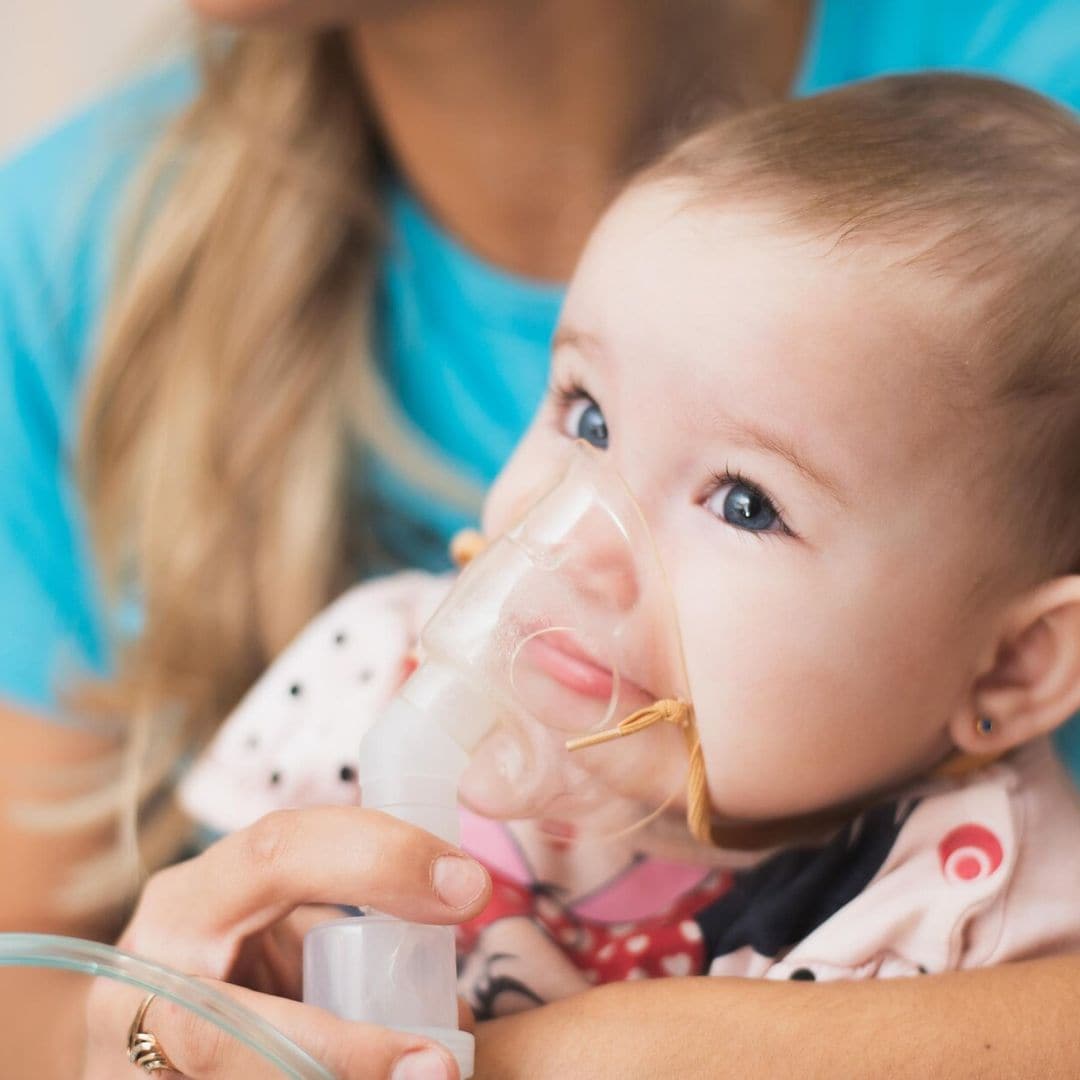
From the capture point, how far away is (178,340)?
145 cm

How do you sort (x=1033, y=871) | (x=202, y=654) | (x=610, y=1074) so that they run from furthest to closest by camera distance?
(x=202, y=654) → (x=1033, y=871) → (x=610, y=1074)

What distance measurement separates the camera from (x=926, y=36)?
1363 millimetres

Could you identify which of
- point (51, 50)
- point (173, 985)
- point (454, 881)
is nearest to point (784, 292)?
point (454, 881)

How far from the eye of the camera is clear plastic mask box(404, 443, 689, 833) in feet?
2.70

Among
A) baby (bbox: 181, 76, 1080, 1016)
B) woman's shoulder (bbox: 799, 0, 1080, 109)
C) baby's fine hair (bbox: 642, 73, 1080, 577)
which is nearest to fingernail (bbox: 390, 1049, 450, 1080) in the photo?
baby (bbox: 181, 76, 1080, 1016)

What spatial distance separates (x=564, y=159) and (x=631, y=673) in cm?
75

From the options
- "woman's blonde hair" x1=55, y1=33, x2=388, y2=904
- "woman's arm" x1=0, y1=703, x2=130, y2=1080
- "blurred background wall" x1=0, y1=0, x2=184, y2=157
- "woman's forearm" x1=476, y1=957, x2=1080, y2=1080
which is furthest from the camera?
"blurred background wall" x1=0, y1=0, x2=184, y2=157

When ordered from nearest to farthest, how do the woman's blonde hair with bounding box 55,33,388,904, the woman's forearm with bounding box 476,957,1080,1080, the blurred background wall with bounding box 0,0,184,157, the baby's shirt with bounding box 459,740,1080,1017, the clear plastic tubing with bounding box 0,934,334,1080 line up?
the clear plastic tubing with bounding box 0,934,334,1080 → the woman's forearm with bounding box 476,957,1080,1080 → the baby's shirt with bounding box 459,740,1080,1017 → the woman's blonde hair with bounding box 55,33,388,904 → the blurred background wall with bounding box 0,0,184,157

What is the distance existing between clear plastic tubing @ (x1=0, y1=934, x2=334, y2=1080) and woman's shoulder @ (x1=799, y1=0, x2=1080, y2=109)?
1.00m

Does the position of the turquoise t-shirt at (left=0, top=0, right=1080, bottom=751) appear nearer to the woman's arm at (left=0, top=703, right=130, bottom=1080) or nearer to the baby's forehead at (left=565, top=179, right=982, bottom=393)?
the woman's arm at (left=0, top=703, right=130, bottom=1080)

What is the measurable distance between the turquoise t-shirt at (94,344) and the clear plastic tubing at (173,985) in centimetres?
70

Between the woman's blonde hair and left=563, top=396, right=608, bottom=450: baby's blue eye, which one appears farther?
the woman's blonde hair

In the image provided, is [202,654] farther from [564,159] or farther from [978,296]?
[978,296]

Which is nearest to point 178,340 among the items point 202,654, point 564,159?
point 202,654
